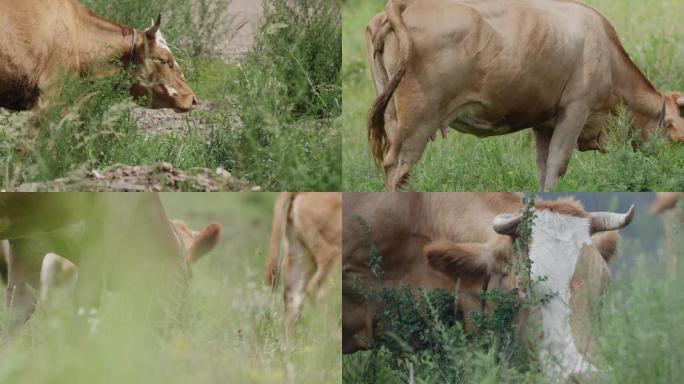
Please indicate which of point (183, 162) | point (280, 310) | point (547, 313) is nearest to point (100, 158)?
point (183, 162)

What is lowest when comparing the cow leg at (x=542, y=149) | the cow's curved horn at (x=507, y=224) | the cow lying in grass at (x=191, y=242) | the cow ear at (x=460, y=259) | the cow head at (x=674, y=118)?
the cow lying in grass at (x=191, y=242)

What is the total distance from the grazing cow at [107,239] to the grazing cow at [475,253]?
3.65ft

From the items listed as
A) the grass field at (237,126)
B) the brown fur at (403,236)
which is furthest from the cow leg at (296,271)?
the brown fur at (403,236)

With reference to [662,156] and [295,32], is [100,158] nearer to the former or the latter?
[295,32]

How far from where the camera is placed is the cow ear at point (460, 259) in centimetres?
712

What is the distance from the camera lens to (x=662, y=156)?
33.0 feet

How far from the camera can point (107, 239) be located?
7.44 m

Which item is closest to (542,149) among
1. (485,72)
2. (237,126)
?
(485,72)

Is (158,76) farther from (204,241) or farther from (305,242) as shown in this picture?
(204,241)

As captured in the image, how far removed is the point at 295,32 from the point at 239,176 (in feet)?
10.8

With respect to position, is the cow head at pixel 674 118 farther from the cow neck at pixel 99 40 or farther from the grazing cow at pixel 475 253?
the cow neck at pixel 99 40

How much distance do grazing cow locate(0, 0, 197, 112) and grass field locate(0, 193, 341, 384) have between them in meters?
1.36

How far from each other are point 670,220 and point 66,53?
4.77 metres

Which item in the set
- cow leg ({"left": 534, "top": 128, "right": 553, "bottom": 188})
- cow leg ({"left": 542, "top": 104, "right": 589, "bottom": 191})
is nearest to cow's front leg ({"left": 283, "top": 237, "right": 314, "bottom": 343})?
cow leg ({"left": 542, "top": 104, "right": 589, "bottom": 191})
